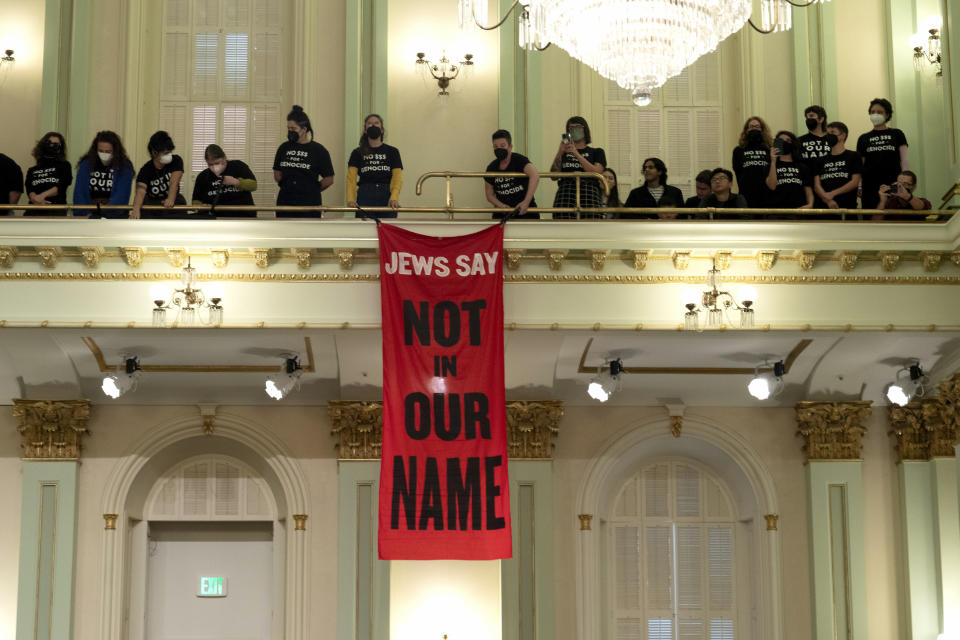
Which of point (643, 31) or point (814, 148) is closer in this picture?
point (643, 31)

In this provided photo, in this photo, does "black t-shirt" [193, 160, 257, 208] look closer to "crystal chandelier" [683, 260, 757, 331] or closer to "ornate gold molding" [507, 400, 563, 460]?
"ornate gold molding" [507, 400, 563, 460]

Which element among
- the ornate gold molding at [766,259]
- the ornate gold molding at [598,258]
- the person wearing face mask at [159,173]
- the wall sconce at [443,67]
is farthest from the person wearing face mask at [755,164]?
the person wearing face mask at [159,173]

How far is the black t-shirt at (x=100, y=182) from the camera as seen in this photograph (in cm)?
1310

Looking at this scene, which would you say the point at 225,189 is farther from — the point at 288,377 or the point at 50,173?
the point at 288,377

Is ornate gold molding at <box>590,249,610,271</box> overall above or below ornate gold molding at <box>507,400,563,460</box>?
above

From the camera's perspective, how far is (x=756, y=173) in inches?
513

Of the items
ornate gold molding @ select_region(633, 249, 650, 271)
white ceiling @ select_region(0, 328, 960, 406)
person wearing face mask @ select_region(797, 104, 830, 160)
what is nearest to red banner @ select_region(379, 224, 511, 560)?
white ceiling @ select_region(0, 328, 960, 406)

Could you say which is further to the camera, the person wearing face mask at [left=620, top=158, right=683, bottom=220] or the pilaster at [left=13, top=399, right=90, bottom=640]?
the pilaster at [left=13, top=399, right=90, bottom=640]

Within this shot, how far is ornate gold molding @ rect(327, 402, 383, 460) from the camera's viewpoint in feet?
45.6

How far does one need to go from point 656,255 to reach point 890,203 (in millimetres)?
2179

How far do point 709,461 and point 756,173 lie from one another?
325cm

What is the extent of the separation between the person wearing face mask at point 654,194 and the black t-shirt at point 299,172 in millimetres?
2766

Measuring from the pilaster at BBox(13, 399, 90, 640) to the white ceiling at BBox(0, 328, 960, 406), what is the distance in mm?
217

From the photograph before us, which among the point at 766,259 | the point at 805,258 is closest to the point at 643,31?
the point at 766,259
